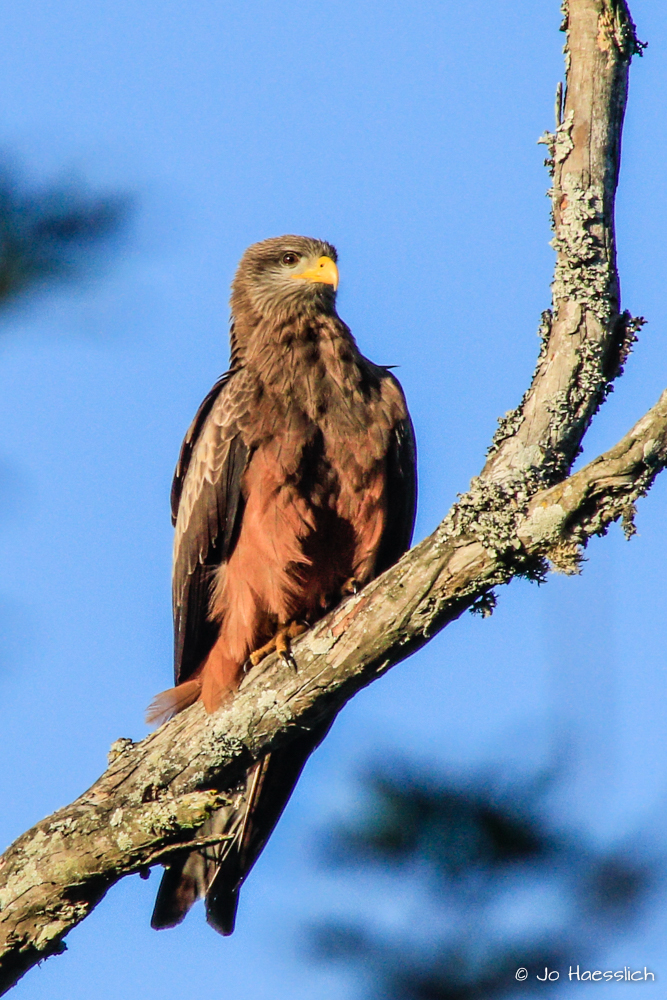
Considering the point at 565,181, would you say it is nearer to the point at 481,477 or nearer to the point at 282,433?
the point at 481,477

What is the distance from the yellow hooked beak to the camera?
7.54 metres

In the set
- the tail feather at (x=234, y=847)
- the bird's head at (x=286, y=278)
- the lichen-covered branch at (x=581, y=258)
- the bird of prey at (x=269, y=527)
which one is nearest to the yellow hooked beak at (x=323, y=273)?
the bird's head at (x=286, y=278)

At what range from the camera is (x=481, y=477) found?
4566mm

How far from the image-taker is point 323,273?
761 cm

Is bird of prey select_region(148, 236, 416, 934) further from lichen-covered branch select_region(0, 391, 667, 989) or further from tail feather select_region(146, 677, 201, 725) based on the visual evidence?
lichen-covered branch select_region(0, 391, 667, 989)

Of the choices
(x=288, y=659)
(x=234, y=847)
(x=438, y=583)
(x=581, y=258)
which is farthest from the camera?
(x=234, y=847)

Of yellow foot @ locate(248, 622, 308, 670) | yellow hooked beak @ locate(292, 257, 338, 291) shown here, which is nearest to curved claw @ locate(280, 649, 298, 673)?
yellow foot @ locate(248, 622, 308, 670)

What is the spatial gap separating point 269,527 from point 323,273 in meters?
2.25

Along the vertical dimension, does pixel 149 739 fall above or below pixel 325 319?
below

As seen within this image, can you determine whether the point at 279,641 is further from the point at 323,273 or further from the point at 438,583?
the point at 323,273

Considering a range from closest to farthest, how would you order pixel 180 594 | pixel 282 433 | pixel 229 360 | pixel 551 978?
pixel 551 978
pixel 282 433
pixel 180 594
pixel 229 360

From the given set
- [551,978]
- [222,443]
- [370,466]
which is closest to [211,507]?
[222,443]

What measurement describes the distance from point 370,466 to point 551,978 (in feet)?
13.9

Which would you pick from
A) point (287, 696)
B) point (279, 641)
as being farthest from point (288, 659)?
point (279, 641)
